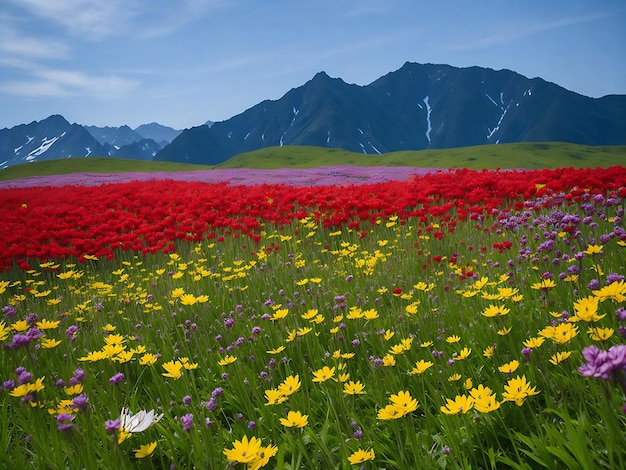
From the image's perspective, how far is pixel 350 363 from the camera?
3.40 m

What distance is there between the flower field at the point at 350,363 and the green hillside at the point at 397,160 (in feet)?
219

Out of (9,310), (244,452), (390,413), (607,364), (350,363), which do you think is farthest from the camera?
(9,310)

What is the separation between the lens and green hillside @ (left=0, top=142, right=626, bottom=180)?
72.4m

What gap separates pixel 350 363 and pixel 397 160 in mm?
82764

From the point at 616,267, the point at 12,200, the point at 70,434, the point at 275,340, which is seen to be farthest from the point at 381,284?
the point at 12,200

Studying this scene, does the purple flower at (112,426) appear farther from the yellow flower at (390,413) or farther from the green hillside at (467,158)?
the green hillside at (467,158)

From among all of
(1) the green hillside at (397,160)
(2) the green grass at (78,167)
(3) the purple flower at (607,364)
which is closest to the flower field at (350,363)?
(3) the purple flower at (607,364)

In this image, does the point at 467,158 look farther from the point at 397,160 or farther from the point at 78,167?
the point at 78,167

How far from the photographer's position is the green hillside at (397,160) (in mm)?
72438

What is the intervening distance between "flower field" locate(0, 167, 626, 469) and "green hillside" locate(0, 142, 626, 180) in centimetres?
6663

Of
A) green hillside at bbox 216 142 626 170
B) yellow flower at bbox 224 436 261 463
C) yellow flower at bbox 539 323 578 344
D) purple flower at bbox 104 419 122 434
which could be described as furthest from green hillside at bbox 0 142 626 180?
purple flower at bbox 104 419 122 434

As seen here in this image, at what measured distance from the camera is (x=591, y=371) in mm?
1168

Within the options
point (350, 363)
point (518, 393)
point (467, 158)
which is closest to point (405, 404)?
point (518, 393)

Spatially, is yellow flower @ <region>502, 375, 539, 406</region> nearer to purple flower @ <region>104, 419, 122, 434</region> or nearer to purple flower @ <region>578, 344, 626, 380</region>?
purple flower @ <region>578, 344, 626, 380</region>
